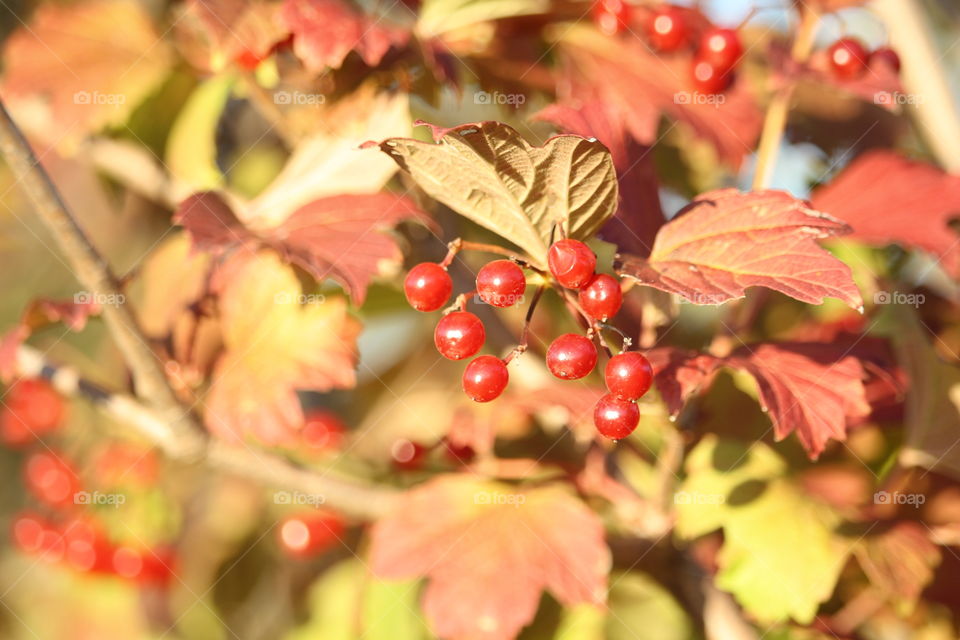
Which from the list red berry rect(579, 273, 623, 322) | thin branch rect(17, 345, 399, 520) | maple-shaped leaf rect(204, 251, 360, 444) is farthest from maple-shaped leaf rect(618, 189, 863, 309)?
thin branch rect(17, 345, 399, 520)

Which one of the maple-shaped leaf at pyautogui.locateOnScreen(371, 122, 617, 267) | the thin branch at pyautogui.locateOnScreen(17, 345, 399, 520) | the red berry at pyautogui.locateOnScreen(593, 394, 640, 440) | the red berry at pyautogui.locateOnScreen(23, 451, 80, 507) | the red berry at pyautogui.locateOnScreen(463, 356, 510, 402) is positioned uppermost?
the maple-shaped leaf at pyautogui.locateOnScreen(371, 122, 617, 267)

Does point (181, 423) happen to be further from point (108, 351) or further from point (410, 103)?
point (108, 351)

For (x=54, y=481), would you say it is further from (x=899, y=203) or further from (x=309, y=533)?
(x=899, y=203)

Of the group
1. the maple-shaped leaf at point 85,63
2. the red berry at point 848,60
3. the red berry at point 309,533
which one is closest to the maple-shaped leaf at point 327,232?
the maple-shaped leaf at point 85,63

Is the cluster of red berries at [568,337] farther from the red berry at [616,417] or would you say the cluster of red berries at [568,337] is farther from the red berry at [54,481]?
the red berry at [54,481]

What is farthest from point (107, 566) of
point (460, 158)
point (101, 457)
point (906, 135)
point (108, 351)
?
point (906, 135)

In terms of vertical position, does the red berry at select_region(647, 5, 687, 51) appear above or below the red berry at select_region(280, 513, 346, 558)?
above

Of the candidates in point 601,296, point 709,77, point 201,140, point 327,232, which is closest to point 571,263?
point 601,296

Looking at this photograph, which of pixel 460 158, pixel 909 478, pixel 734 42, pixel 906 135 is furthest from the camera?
pixel 906 135

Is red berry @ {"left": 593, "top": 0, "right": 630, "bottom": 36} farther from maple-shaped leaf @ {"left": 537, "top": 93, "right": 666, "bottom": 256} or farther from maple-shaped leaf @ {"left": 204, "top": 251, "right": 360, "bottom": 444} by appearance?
maple-shaped leaf @ {"left": 204, "top": 251, "right": 360, "bottom": 444}
